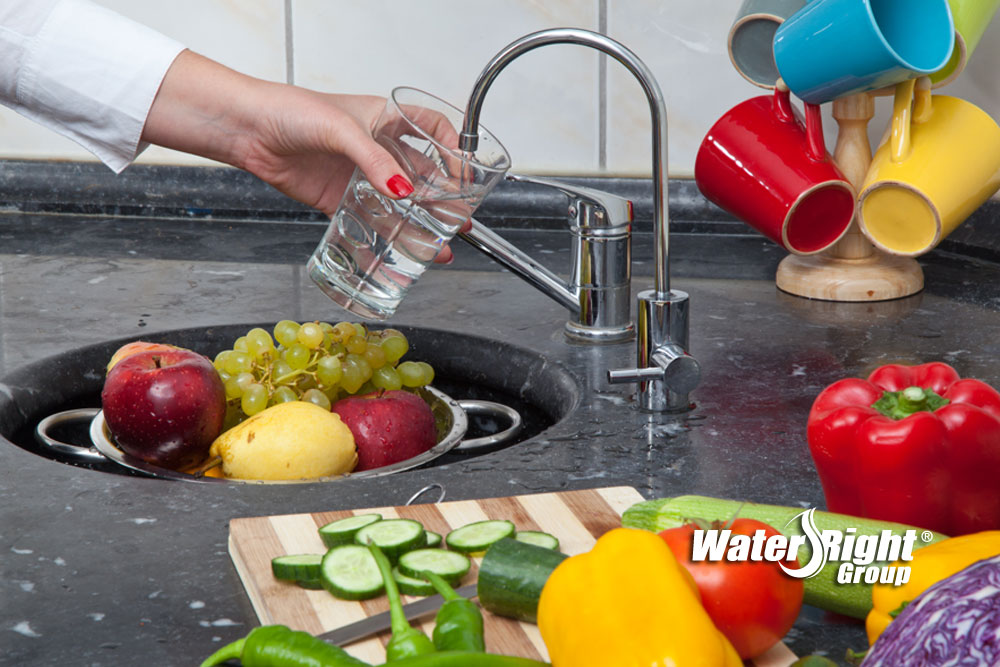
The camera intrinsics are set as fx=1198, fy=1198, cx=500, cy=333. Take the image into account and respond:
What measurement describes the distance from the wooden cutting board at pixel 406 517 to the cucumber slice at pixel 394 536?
35 mm

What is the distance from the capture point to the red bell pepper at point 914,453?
828mm

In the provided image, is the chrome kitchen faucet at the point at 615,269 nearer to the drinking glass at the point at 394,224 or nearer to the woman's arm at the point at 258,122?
the drinking glass at the point at 394,224

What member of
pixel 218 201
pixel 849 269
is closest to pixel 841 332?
pixel 849 269

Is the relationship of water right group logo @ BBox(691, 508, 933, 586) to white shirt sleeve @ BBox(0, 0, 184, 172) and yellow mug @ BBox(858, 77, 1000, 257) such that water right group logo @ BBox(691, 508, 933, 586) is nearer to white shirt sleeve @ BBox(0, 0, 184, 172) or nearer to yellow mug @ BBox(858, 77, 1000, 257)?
yellow mug @ BBox(858, 77, 1000, 257)

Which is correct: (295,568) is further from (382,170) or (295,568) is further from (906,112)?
(906,112)

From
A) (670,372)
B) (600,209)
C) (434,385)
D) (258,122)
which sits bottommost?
(434,385)

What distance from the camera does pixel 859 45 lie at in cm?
127

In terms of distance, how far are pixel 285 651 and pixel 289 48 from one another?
1449mm

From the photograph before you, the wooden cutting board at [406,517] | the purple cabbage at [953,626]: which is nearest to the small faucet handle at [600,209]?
the wooden cutting board at [406,517]

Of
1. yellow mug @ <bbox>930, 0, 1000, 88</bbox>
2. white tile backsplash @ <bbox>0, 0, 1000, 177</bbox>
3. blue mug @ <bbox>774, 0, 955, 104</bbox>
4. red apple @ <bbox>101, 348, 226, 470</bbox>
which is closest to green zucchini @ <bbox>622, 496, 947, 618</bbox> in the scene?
red apple @ <bbox>101, 348, 226, 470</bbox>

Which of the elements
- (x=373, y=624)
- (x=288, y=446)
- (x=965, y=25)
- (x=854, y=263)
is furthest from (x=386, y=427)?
(x=965, y=25)

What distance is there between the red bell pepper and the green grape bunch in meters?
0.52

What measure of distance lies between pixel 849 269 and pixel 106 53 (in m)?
0.92

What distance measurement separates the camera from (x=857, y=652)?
2.34 ft
